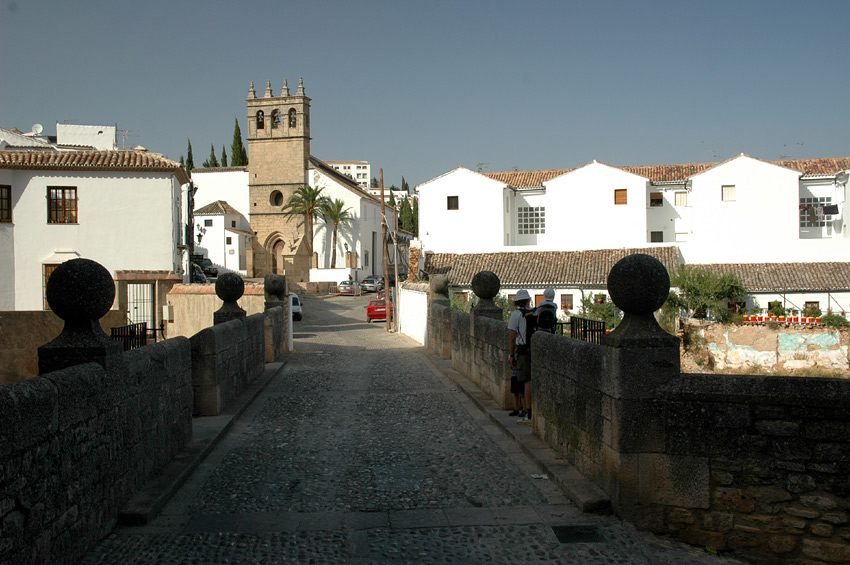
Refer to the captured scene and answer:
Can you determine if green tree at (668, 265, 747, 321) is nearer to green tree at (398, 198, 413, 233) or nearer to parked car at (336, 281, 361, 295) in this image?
parked car at (336, 281, 361, 295)

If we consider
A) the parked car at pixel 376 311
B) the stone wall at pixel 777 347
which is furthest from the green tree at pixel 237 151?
the stone wall at pixel 777 347

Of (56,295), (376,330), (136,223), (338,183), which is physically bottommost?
(376,330)

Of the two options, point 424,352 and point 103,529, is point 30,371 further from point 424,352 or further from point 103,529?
point 103,529

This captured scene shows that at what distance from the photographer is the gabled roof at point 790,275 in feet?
127

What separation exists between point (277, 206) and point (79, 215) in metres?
34.4

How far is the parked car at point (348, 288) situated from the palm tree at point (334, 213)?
12.7 feet

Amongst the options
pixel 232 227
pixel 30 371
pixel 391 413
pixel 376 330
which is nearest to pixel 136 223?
pixel 376 330

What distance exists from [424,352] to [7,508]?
1689 cm

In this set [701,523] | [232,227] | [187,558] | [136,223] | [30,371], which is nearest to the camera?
[187,558]

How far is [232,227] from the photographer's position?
199 ft

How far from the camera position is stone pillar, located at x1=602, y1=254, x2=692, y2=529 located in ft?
17.6

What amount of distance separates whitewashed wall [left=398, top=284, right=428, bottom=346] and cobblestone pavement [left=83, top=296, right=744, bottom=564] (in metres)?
12.8

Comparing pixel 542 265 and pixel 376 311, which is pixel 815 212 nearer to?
pixel 542 265

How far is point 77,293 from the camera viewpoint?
521cm
